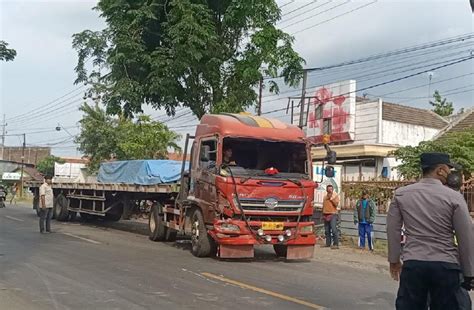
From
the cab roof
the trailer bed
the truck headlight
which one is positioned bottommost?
the truck headlight

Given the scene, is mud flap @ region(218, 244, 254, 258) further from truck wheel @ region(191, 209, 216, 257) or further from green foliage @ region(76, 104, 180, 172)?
green foliage @ region(76, 104, 180, 172)

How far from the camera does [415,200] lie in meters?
4.80

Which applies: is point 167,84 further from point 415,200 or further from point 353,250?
point 415,200

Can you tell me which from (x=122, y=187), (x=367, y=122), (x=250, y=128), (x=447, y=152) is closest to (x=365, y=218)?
(x=250, y=128)

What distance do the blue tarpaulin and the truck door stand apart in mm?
1420

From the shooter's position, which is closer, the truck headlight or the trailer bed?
the truck headlight

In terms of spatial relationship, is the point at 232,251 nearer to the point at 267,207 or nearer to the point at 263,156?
the point at 267,207

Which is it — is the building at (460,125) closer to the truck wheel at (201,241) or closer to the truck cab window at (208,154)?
the truck cab window at (208,154)

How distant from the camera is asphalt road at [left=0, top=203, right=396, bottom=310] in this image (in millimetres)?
7848

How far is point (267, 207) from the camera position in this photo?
12086mm

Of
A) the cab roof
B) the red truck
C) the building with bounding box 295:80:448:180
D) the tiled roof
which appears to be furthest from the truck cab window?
the tiled roof

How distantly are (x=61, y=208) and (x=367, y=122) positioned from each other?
48.4 ft

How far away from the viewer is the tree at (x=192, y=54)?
19.2 m

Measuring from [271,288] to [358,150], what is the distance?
1898cm
